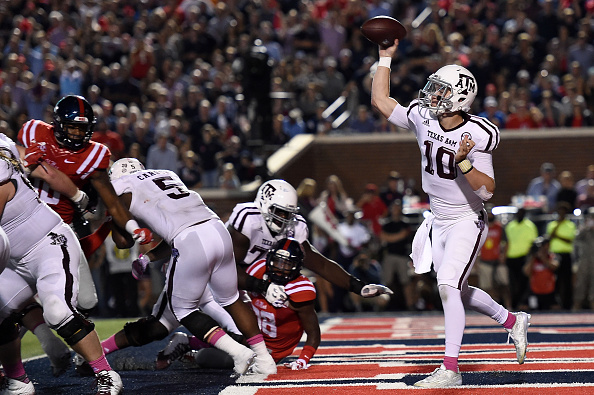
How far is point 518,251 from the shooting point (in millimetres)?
11125

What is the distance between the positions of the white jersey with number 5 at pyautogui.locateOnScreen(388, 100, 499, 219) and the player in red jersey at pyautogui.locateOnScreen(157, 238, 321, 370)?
0.98 metres

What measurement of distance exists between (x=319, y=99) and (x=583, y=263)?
230 inches

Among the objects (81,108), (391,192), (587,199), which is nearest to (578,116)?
(587,199)

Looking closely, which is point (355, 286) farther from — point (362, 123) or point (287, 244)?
point (362, 123)

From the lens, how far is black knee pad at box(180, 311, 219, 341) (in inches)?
203

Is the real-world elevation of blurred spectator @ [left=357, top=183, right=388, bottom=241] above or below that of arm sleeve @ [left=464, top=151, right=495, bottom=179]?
below

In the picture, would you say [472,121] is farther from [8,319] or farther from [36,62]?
[36,62]

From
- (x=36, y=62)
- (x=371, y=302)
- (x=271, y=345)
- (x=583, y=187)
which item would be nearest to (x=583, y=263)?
(x=583, y=187)

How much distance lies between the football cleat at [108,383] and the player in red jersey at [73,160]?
0.74 metres

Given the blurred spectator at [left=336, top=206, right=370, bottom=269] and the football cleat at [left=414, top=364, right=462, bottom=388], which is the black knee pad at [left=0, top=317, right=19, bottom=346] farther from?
the blurred spectator at [left=336, top=206, right=370, bottom=269]

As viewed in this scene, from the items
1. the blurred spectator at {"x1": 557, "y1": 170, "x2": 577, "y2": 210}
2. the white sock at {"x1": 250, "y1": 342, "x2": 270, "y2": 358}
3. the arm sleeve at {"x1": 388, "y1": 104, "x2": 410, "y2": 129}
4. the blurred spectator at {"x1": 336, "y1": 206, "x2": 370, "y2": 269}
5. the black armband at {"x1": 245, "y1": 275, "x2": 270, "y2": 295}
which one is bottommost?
the blurred spectator at {"x1": 336, "y1": 206, "x2": 370, "y2": 269}

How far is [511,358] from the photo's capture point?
5680 mm

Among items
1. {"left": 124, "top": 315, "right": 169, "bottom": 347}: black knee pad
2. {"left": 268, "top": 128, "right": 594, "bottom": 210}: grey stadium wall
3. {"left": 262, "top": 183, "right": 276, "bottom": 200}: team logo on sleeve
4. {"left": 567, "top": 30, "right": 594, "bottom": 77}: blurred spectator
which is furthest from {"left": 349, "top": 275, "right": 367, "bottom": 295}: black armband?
{"left": 567, "top": 30, "right": 594, "bottom": 77}: blurred spectator

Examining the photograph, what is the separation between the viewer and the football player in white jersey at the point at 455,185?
4.80m
